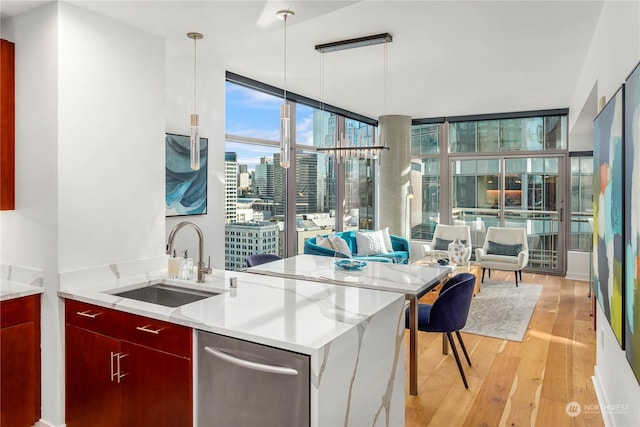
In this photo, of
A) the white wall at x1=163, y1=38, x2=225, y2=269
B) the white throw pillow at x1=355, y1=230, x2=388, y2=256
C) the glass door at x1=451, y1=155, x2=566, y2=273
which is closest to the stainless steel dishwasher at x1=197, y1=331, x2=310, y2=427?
the white wall at x1=163, y1=38, x2=225, y2=269

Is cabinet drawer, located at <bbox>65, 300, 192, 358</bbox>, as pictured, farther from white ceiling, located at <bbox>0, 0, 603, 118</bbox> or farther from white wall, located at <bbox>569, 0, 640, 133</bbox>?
white wall, located at <bbox>569, 0, 640, 133</bbox>

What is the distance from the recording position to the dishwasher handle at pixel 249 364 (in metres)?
1.63

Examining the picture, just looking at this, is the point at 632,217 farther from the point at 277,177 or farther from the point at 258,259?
the point at 277,177

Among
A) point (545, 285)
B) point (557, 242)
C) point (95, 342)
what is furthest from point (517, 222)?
point (95, 342)

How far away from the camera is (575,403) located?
2973 mm

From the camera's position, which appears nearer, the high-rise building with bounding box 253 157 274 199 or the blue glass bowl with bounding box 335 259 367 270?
the blue glass bowl with bounding box 335 259 367 270

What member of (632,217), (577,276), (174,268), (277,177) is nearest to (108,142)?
(174,268)

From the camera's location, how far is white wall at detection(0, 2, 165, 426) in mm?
2426

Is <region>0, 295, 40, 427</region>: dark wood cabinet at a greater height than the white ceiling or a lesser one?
lesser

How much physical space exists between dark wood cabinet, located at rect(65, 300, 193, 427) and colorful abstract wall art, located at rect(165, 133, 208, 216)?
1.68 m

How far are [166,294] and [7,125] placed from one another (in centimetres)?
138

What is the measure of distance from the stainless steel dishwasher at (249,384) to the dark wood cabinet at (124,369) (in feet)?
0.30

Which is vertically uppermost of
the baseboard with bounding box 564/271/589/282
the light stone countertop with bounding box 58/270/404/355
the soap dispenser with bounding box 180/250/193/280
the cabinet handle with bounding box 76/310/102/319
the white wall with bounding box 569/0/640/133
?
the white wall with bounding box 569/0/640/133

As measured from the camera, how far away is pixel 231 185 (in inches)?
195
